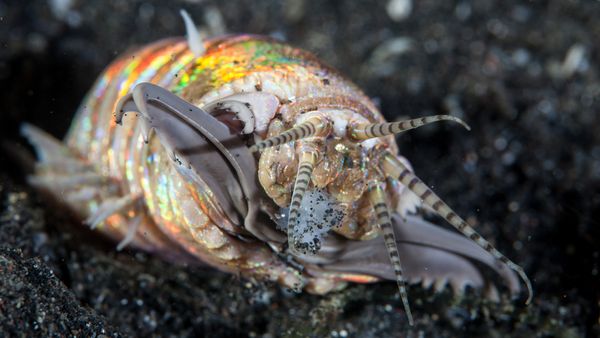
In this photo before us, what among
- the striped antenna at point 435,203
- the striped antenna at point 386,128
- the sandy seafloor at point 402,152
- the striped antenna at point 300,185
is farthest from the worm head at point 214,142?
the sandy seafloor at point 402,152

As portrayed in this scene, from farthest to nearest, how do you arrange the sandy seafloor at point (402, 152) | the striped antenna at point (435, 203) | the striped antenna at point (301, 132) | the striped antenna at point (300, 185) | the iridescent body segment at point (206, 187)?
1. the sandy seafloor at point (402, 152)
2. the iridescent body segment at point (206, 187)
3. the striped antenna at point (435, 203)
4. the striped antenna at point (300, 185)
5. the striped antenna at point (301, 132)

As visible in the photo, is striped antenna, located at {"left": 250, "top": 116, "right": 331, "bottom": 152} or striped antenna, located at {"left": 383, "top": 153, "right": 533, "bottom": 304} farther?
striped antenna, located at {"left": 383, "top": 153, "right": 533, "bottom": 304}

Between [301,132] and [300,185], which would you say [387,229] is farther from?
[301,132]

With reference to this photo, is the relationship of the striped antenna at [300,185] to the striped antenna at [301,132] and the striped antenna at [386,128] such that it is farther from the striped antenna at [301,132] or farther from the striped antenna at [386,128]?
the striped antenna at [386,128]

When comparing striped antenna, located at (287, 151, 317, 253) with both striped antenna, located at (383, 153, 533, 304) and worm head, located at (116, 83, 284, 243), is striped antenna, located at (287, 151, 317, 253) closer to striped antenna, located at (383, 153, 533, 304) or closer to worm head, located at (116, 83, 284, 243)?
worm head, located at (116, 83, 284, 243)

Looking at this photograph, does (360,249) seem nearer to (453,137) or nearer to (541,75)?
(453,137)

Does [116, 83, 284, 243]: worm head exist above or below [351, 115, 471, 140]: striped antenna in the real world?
below

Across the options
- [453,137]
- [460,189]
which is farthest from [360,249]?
[453,137]

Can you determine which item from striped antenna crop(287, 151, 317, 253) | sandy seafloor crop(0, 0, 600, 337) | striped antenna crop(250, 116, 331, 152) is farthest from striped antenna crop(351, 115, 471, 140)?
sandy seafloor crop(0, 0, 600, 337)
